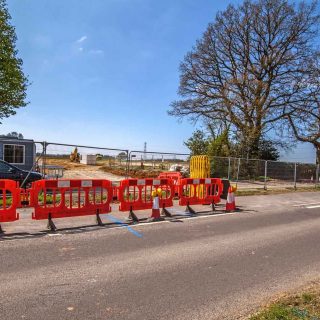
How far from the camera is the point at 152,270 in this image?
5926mm

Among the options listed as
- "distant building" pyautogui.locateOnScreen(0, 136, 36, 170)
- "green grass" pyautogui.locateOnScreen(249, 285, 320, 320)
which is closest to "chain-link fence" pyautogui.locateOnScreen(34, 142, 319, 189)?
"distant building" pyautogui.locateOnScreen(0, 136, 36, 170)

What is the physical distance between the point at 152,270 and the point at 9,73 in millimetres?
24389

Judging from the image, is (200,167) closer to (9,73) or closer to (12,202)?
(12,202)

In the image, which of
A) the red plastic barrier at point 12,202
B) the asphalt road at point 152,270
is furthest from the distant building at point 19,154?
the asphalt road at point 152,270

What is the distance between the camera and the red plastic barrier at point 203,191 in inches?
479

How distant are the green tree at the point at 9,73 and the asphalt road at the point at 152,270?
21351 millimetres

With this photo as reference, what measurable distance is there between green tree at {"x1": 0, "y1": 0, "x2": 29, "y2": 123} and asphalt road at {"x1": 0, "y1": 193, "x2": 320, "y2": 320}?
841 inches

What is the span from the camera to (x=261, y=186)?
73.6 feet

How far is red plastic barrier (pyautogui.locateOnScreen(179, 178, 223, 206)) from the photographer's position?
12172 millimetres

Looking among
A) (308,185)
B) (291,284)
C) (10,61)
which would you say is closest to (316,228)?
(291,284)

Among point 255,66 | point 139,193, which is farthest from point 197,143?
point 139,193

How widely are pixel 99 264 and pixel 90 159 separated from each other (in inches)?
1727

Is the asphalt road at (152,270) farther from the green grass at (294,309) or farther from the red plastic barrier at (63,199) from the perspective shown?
the red plastic barrier at (63,199)

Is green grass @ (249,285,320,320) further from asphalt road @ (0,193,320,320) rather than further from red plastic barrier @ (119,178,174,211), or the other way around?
red plastic barrier @ (119,178,174,211)
